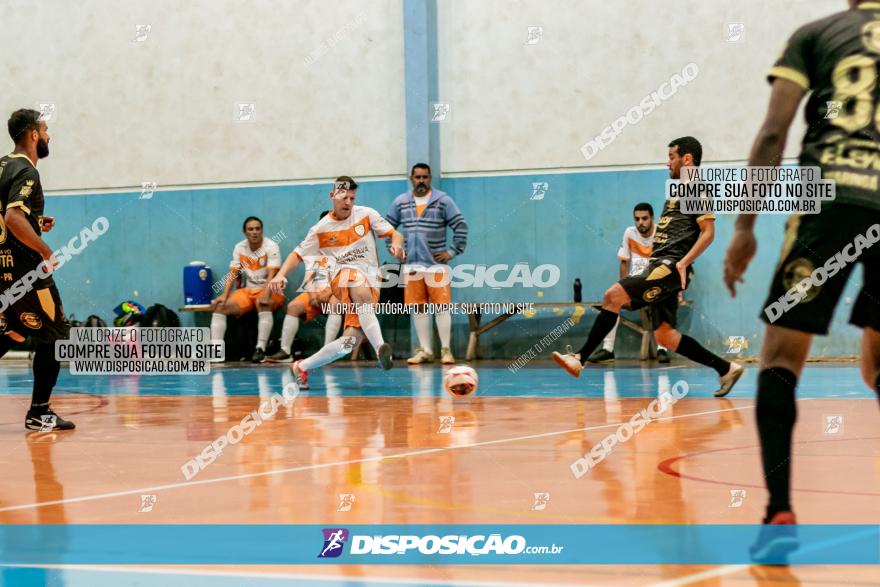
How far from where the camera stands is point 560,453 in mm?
6918

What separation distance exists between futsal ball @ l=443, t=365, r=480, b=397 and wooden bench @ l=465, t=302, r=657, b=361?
19.2 ft

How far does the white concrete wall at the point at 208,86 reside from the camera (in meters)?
18.0

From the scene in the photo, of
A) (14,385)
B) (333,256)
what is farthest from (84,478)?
(14,385)

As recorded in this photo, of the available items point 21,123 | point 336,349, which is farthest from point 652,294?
point 21,123

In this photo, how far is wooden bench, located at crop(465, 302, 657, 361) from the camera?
16.2 metres

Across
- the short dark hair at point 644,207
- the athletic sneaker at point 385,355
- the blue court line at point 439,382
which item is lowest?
the blue court line at point 439,382

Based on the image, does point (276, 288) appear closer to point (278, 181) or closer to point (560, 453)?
point (560, 453)

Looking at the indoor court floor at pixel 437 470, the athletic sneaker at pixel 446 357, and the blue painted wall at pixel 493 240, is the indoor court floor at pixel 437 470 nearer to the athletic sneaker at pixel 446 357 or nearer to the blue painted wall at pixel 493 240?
the athletic sneaker at pixel 446 357

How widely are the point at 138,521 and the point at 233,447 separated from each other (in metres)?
2.50

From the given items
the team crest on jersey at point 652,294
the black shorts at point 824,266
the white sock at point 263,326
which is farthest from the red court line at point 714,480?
the white sock at point 263,326

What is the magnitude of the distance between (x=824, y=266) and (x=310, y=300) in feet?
44.9

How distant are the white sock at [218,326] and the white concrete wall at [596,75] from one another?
4.28 metres

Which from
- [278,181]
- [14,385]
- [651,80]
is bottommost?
[14,385]

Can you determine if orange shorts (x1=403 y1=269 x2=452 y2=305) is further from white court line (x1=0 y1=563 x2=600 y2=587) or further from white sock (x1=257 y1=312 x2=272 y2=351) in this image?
white court line (x1=0 y1=563 x2=600 y2=587)
